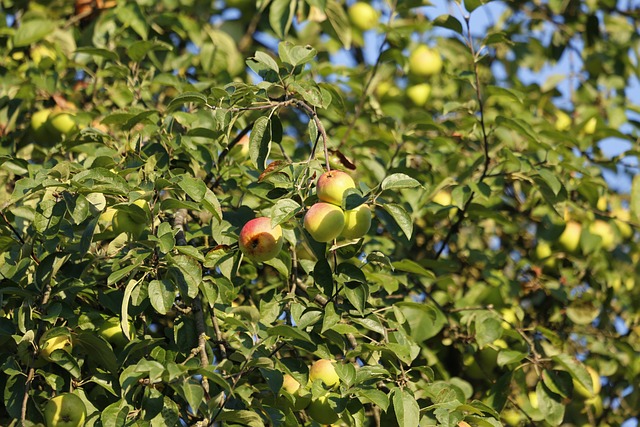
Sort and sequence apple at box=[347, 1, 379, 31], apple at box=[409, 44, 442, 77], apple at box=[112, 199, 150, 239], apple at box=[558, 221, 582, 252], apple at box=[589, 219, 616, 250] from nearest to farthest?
apple at box=[112, 199, 150, 239], apple at box=[558, 221, 582, 252], apple at box=[589, 219, 616, 250], apple at box=[409, 44, 442, 77], apple at box=[347, 1, 379, 31]

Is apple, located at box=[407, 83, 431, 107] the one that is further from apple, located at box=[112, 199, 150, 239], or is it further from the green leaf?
the green leaf

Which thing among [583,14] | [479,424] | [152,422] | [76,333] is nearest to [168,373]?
[152,422]

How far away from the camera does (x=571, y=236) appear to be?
116 inches

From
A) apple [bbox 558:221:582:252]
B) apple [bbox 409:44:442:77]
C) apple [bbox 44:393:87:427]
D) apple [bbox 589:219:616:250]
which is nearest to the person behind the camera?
apple [bbox 44:393:87:427]

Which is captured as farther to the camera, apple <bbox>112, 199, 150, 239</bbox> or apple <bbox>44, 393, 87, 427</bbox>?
apple <bbox>112, 199, 150, 239</bbox>

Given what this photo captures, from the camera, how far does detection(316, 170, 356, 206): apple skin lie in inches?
61.2

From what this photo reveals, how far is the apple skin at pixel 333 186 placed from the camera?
155cm

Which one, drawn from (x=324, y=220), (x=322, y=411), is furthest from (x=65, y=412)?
(x=324, y=220)

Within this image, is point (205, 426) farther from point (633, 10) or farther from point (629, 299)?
point (633, 10)

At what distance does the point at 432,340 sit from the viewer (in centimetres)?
258

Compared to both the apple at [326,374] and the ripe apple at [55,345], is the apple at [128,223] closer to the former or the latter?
the ripe apple at [55,345]

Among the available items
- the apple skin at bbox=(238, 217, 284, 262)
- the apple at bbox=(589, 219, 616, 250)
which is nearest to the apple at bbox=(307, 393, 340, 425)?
the apple skin at bbox=(238, 217, 284, 262)

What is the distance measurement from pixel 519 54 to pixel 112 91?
6.15 feet

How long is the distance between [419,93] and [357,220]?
1793 mm
